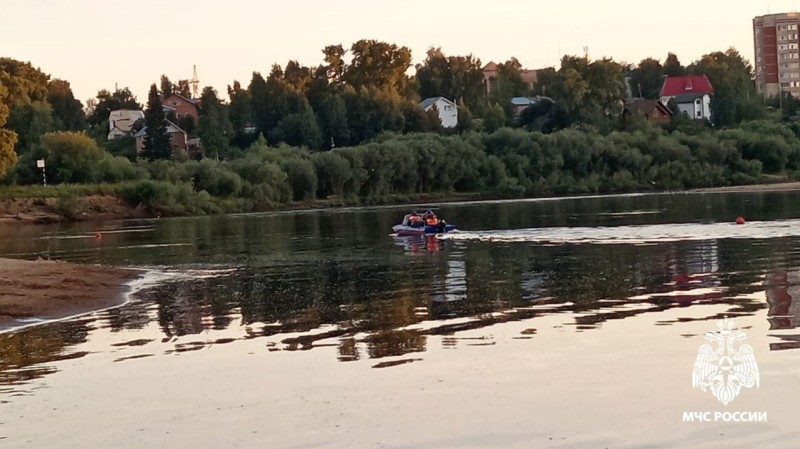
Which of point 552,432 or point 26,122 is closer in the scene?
point 552,432

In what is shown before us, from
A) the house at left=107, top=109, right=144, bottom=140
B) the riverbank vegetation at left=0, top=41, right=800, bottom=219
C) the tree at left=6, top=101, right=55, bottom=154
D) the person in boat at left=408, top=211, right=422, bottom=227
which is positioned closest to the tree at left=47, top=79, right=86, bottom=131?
the riverbank vegetation at left=0, top=41, right=800, bottom=219

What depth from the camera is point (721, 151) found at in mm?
139625

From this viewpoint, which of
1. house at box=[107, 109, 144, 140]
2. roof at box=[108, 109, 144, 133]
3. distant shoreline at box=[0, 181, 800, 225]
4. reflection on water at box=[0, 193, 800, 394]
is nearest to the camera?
reflection on water at box=[0, 193, 800, 394]

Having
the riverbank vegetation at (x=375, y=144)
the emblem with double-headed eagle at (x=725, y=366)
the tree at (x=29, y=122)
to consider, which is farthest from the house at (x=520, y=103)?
the emblem with double-headed eagle at (x=725, y=366)

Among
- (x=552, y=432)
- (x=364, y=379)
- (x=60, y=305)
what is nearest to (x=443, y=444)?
(x=552, y=432)

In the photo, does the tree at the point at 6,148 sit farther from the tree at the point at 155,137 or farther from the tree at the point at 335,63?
the tree at the point at 335,63

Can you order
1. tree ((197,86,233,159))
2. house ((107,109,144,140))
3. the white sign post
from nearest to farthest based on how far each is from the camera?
the white sign post, tree ((197,86,233,159)), house ((107,109,144,140))

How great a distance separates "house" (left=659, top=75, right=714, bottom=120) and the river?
142 m

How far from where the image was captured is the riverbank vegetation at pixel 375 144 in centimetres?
11888

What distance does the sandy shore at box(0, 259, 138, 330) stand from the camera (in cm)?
3191

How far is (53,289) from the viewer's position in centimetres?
3597

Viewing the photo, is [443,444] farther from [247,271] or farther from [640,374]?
[247,271]

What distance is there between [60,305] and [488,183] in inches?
4039

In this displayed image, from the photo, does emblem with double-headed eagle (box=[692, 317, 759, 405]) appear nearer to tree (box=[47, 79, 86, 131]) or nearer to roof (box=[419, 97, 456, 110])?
tree (box=[47, 79, 86, 131])
